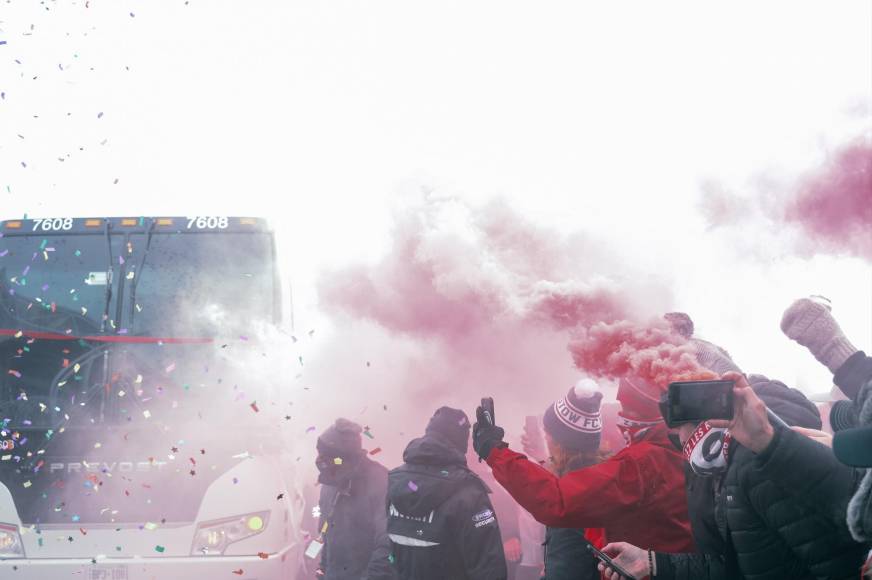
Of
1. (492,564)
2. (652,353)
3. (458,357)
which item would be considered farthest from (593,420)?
(458,357)

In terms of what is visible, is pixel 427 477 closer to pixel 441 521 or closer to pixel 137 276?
pixel 441 521

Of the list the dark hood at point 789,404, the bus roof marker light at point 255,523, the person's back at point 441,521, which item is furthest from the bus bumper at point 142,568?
the dark hood at point 789,404

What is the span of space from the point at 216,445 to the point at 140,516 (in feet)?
2.37

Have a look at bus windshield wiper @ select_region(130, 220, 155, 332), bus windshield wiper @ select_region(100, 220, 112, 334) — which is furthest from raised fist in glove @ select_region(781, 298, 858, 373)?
bus windshield wiper @ select_region(100, 220, 112, 334)

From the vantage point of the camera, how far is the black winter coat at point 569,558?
3158 millimetres

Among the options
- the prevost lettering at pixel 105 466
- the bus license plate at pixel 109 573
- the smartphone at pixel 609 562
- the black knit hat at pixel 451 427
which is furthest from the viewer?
the prevost lettering at pixel 105 466

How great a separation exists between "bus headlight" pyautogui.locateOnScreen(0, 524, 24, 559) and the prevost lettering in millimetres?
461

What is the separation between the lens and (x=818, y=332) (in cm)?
315

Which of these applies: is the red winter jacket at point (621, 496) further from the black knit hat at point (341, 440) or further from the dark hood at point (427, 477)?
the black knit hat at point (341, 440)

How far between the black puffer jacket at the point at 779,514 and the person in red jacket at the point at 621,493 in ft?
0.70

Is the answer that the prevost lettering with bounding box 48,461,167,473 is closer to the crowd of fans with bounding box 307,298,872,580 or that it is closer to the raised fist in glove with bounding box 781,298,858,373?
the crowd of fans with bounding box 307,298,872,580

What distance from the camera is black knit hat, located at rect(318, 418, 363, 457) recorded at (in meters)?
4.95

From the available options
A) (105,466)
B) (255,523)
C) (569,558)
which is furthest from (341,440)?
(569,558)

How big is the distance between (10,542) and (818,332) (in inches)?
216
